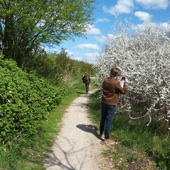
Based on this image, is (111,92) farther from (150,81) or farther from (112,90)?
(150,81)

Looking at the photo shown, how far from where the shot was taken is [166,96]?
6.92m

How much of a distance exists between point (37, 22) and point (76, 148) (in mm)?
7327

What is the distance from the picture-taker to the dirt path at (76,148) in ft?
17.3

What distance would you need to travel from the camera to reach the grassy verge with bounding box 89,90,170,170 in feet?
18.0

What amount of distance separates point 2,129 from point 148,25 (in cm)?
763

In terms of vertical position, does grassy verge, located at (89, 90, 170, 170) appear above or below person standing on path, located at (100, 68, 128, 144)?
below

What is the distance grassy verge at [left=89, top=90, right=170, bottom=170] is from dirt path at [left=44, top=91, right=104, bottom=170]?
313mm

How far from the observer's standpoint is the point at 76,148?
20.3 feet

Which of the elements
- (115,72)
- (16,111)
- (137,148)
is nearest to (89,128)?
(137,148)

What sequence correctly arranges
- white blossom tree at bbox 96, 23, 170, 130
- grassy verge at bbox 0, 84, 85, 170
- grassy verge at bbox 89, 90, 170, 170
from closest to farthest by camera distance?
grassy verge at bbox 0, 84, 85, 170
grassy verge at bbox 89, 90, 170, 170
white blossom tree at bbox 96, 23, 170, 130

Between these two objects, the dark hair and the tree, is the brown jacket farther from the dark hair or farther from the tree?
the tree

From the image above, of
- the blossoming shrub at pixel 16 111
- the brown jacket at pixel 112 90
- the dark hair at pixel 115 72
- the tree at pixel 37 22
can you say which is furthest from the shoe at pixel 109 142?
the tree at pixel 37 22

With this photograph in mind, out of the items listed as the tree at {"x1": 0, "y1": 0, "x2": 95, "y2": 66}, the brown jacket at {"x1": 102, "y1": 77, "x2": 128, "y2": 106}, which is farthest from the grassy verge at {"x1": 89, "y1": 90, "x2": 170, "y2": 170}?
the tree at {"x1": 0, "y1": 0, "x2": 95, "y2": 66}

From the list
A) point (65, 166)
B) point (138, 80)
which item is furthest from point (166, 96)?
point (65, 166)
